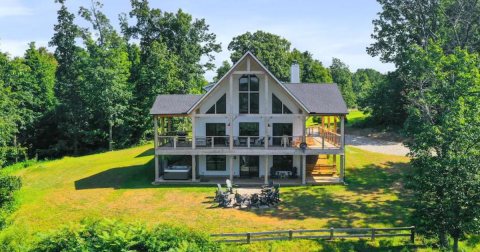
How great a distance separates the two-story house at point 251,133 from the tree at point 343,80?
2255 inches

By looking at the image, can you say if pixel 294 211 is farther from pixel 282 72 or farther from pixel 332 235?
pixel 282 72

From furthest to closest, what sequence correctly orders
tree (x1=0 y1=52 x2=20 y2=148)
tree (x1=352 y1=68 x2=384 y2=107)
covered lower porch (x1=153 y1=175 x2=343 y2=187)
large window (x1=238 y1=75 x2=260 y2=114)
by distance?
tree (x1=352 y1=68 x2=384 y2=107)
tree (x1=0 y1=52 x2=20 y2=148)
large window (x1=238 y1=75 x2=260 y2=114)
covered lower porch (x1=153 y1=175 x2=343 y2=187)

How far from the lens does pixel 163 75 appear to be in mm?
41406

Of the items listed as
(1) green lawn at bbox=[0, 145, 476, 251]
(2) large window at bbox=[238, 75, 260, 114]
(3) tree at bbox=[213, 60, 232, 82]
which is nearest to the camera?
(1) green lawn at bbox=[0, 145, 476, 251]

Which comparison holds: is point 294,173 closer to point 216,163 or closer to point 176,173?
point 216,163

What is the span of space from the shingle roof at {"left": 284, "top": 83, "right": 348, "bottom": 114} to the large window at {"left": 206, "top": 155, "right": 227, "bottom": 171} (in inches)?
297

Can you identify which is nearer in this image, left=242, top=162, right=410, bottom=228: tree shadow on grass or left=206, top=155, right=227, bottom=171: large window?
left=242, top=162, right=410, bottom=228: tree shadow on grass

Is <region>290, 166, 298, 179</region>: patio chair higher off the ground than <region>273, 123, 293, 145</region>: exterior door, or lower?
lower

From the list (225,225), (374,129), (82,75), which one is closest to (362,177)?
(225,225)

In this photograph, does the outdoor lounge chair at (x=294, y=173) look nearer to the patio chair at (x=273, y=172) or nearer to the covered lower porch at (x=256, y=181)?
the covered lower porch at (x=256, y=181)

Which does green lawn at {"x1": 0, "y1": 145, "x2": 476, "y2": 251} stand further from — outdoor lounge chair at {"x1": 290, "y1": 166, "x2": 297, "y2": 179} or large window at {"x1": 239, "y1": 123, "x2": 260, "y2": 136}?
large window at {"x1": 239, "y1": 123, "x2": 260, "y2": 136}

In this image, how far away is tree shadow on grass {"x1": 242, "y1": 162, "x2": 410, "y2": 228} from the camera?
17281mm

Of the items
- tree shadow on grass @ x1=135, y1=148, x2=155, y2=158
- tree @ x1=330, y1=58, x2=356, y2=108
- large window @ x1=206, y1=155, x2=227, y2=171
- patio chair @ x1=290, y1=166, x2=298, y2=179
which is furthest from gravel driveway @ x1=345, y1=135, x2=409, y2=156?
tree @ x1=330, y1=58, x2=356, y2=108

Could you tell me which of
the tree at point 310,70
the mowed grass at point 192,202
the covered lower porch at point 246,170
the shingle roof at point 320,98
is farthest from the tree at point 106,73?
the tree at point 310,70
